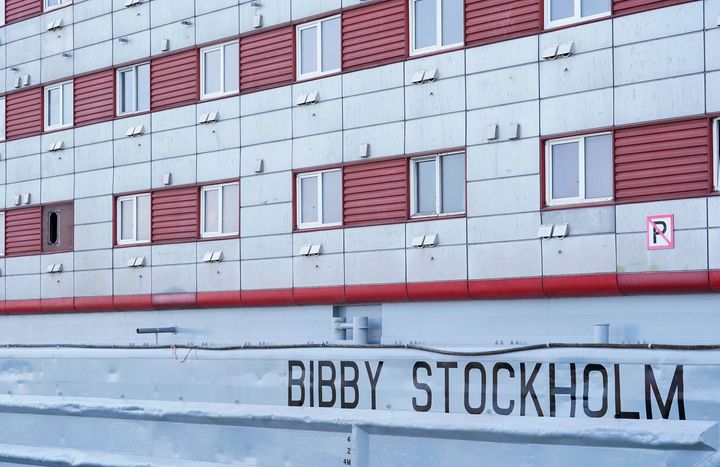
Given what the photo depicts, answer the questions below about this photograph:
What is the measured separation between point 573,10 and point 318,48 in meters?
5.53

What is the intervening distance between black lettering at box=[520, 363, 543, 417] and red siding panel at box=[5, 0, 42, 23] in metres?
23.4

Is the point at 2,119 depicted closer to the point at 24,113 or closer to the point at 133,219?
the point at 24,113

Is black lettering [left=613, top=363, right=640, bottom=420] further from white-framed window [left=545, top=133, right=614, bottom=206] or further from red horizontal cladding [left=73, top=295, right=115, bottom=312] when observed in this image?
red horizontal cladding [left=73, top=295, right=115, bottom=312]

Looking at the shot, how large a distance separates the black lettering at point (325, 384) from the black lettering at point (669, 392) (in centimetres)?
196

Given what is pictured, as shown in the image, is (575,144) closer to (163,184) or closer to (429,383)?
(163,184)

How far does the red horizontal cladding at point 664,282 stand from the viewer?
1551cm

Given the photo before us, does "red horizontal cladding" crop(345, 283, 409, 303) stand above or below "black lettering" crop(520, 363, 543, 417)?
→ above

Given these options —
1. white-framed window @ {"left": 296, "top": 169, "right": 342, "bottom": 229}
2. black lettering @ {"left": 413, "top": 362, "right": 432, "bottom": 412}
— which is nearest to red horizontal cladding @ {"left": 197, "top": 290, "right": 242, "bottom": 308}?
white-framed window @ {"left": 296, "top": 169, "right": 342, "bottom": 229}

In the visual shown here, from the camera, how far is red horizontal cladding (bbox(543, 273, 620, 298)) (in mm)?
16438

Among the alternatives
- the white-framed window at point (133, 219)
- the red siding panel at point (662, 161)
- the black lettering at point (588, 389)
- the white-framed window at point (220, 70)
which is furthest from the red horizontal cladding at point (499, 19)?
the black lettering at point (588, 389)

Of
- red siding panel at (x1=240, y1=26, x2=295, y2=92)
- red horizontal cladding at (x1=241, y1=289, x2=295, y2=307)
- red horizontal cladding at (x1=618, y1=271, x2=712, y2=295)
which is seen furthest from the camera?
red siding panel at (x1=240, y1=26, x2=295, y2=92)

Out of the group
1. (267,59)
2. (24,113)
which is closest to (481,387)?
(267,59)

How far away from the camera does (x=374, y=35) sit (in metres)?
19.9

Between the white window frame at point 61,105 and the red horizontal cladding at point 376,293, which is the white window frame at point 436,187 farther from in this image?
the white window frame at point 61,105
